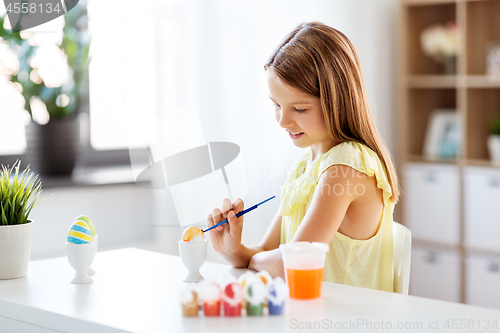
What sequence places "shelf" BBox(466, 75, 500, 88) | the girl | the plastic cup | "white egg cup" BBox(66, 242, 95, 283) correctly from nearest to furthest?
the plastic cup
"white egg cup" BBox(66, 242, 95, 283)
the girl
"shelf" BBox(466, 75, 500, 88)

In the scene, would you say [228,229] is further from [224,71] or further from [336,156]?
[224,71]

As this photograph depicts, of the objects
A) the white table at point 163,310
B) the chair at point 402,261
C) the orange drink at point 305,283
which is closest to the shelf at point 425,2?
the chair at point 402,261

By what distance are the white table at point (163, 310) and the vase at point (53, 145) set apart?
1.30m

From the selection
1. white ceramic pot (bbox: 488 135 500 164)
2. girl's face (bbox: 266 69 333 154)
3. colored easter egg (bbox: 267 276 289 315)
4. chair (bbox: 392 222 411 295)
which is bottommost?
chair (bbox: 392 222 411 295)

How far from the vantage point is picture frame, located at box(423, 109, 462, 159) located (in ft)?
9.77

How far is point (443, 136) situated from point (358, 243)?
6.37 feet

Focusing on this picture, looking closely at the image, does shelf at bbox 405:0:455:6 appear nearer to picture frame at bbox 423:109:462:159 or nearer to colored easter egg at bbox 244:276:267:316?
picture frame at bbox 423:109:462:159

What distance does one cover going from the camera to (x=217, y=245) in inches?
50.3

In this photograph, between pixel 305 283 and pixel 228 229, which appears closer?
pixel 305 283

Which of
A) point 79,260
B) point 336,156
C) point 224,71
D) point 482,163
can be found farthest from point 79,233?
point 482,163

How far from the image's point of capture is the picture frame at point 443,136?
2979 mm

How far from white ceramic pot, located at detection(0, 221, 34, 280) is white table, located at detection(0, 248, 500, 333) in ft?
0.07

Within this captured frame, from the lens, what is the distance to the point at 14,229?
117 centimetres

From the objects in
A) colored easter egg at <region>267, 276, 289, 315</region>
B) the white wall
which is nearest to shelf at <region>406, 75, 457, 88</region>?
the white wall
